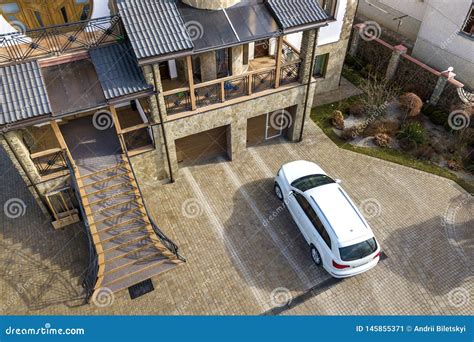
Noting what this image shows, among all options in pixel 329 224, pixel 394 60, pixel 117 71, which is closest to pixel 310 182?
pixel 329 224

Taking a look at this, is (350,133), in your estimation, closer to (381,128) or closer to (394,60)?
(381,128)

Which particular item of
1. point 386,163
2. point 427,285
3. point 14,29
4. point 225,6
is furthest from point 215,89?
point 427,285

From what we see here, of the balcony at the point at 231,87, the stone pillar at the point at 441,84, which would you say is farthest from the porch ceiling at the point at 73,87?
the stone pillar at the point at 441,84

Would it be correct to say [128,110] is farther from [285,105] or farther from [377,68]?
[377,68]

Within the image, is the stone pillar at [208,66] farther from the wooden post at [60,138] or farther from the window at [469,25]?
the window at [469,25]

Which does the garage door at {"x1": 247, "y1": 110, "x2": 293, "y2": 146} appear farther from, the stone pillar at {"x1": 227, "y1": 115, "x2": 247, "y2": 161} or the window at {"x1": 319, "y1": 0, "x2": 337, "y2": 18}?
the window at {"x1": 319, "y1": 0, "x2": 337, "y2": 18}

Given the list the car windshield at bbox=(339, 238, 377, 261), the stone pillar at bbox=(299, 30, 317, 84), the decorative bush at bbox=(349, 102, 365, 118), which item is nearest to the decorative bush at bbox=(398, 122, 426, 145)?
the decorative bush at bbox=(349, 102, 365, 118)
